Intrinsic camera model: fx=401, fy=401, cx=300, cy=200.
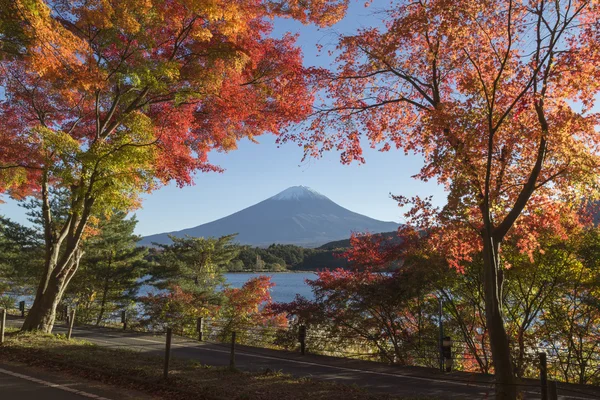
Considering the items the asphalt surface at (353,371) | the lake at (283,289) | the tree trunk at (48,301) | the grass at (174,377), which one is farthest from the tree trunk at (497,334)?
the tree trunk at (48,301)

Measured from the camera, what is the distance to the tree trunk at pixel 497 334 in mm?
5203

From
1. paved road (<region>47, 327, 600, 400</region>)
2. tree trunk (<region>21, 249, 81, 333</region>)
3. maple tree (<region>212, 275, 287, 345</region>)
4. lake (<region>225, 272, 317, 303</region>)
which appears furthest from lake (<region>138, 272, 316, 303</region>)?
tree trunk (<region>21, 249, 81, 333</region>)

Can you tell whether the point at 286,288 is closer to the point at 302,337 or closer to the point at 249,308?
the point at 249,308

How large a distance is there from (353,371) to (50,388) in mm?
5543

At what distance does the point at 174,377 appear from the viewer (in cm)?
627

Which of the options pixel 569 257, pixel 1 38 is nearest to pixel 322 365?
pixel 569 257

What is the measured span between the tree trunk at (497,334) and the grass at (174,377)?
4.81 ft

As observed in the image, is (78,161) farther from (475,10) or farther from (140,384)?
(475,10)

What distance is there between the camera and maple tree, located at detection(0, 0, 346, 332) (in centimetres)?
785

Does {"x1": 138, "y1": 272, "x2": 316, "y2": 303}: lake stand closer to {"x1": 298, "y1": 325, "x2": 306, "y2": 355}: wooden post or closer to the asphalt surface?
{"x1": 298, "y1": 325, "x2": 306, "y2": 355}: wooden post

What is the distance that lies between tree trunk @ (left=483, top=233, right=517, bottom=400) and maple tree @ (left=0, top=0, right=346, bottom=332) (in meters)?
4.65

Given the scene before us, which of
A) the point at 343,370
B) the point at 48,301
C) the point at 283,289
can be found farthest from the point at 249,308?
the point at 283,289

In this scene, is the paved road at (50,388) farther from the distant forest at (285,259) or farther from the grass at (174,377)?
the distant forest at (285,259)

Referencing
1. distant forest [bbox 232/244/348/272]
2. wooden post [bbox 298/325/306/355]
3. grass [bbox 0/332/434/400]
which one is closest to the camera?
grass [bbox 0/332/434/400]
